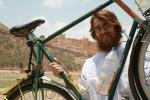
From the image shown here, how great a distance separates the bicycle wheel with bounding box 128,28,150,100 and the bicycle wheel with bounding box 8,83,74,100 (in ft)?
2.27

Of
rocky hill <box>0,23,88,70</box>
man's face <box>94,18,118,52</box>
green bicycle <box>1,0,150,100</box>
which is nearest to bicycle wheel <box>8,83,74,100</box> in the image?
green bicycle <box>1,0,150,100</box>

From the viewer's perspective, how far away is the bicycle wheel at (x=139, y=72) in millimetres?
3262

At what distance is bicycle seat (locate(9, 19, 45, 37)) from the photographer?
3686 mm

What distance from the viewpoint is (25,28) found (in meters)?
3.72

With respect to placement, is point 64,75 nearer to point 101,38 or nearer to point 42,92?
point 42,92

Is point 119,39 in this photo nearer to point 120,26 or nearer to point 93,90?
point 120,26

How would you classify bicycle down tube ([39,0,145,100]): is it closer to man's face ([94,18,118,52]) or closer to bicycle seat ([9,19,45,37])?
bicycle seat ([9,19,45,37])

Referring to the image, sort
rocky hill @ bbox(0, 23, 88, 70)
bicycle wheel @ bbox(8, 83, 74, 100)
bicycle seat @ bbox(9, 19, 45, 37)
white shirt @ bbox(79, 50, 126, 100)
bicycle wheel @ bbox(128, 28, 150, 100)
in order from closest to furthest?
bicycle wheel @ bbox(128, 28, 150, 100), bicycle seat @ bbox(9, 19, 45, 37), bicycle wheel @ bbox(8, 83, 74, 100), white shirt @ bbox(79, 50, 126, 100), rocky hill @ bbox(0, 23, 88, 70)

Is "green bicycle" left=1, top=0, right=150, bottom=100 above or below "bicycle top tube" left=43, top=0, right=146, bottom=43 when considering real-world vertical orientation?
below

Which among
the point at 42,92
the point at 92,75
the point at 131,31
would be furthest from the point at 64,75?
the point at 131,31

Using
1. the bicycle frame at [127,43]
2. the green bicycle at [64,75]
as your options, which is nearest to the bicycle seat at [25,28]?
the green bicycle at [64,75]

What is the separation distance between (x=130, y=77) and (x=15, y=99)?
1036 mm

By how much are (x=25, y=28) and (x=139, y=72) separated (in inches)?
38.9

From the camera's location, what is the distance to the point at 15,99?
3830 millimetres
